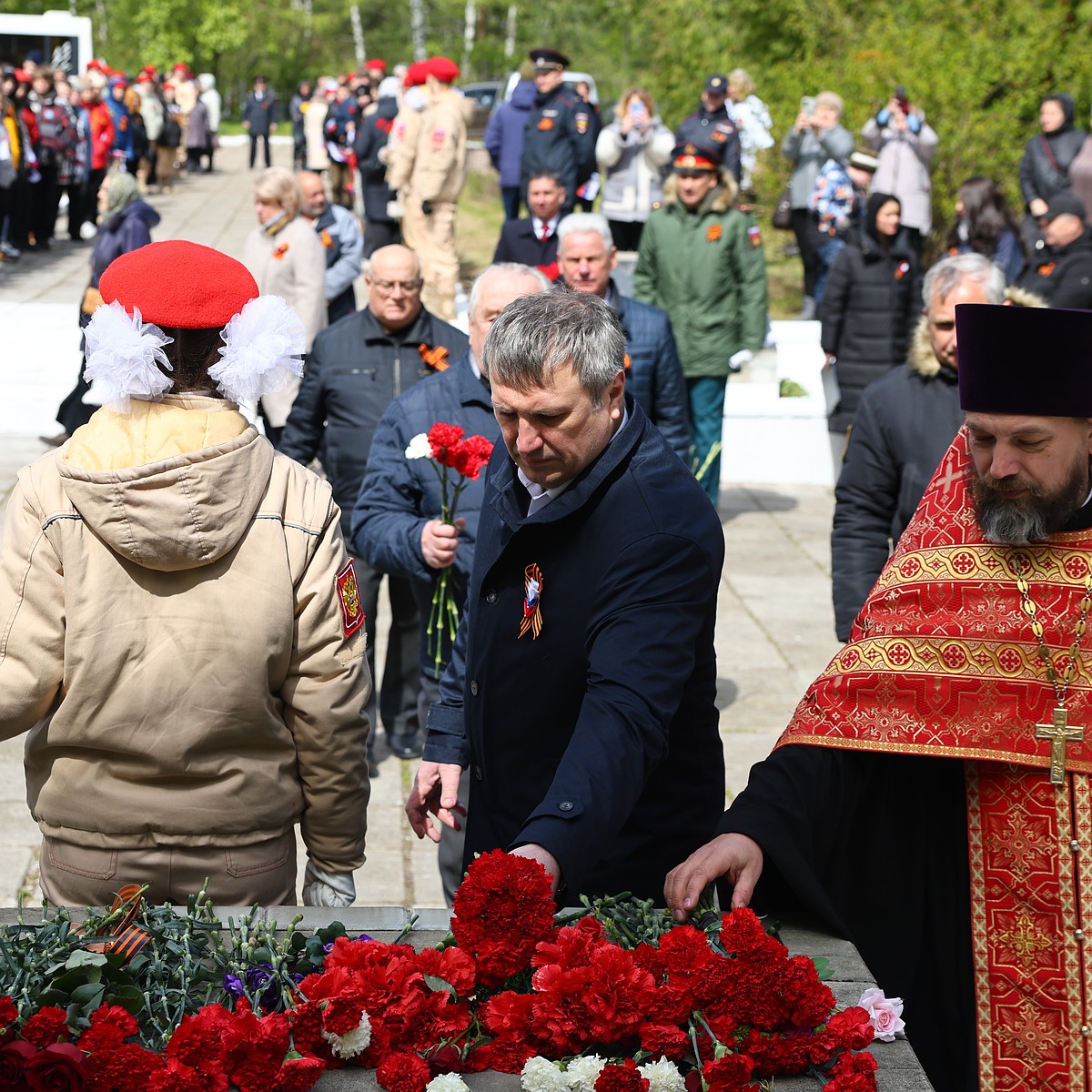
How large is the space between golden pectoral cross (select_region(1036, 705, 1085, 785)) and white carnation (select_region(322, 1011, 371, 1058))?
1345 millimetres

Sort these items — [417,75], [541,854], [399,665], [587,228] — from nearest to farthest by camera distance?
[541,854] → [587,228] → [399,665] → [417,75]

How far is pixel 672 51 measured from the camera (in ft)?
88.3

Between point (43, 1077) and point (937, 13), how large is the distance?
64.2 feet

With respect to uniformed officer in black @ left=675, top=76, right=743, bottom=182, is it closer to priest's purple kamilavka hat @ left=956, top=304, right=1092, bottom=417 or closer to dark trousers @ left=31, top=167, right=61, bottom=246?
dark trousers @ left=31, top=167, right=61, bottom=246

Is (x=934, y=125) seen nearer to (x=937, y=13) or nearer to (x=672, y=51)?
(x=937, y=13)

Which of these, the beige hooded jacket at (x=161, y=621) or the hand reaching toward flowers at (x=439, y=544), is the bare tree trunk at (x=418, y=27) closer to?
the hand reaching toward flowers at (x=439, y=544)

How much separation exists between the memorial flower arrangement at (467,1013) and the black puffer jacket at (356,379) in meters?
3.95

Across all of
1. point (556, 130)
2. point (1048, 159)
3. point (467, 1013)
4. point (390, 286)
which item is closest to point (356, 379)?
point (390, 286)

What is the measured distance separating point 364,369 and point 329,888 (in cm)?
319

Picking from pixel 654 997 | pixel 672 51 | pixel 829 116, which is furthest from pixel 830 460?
pixel 672 51

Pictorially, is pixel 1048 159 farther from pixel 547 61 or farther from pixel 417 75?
pixel 417 75

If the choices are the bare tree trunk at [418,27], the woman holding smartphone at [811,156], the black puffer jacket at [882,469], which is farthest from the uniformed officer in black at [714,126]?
the bare tree trunk at [418,27]

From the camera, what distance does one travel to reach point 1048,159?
46.8 ft

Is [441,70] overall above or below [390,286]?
above
